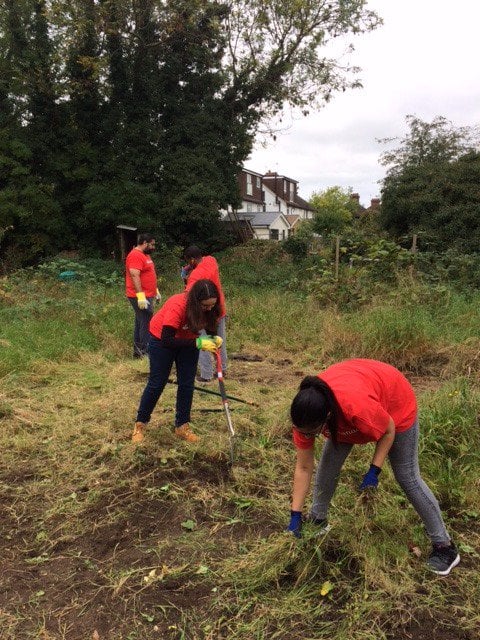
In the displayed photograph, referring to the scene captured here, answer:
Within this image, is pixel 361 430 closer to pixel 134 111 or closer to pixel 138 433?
pixel 138 433

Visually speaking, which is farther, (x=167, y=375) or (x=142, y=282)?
(x=142, y=282)

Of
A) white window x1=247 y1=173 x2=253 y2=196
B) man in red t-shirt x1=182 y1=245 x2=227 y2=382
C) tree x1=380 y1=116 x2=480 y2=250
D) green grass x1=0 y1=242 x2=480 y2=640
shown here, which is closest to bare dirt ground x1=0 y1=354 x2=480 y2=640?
green grass x1=0 y1=242 x2=480 y2=640

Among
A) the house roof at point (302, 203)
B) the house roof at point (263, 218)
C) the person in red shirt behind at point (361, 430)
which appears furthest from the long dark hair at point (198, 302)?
the house roof at point (302, 203)

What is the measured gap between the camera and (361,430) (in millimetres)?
2002

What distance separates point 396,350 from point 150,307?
3022 mm

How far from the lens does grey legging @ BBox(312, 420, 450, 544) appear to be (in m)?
2.25

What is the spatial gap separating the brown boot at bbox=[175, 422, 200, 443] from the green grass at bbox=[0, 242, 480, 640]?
0.34ft

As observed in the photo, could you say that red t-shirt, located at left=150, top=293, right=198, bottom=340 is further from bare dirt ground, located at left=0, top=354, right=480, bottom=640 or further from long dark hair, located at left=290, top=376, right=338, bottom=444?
long dark hair, located at left=290, top=376, right=338, bottom=444

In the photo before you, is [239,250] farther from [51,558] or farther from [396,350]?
[51,558]

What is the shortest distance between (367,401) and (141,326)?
4.56 metres

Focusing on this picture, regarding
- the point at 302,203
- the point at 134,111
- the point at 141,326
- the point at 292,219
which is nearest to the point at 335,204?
the point at 292,219

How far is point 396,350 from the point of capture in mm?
5910

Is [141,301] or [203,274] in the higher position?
[203,274]

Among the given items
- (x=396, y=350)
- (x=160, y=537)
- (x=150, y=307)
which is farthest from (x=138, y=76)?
(x=160, y=537)
